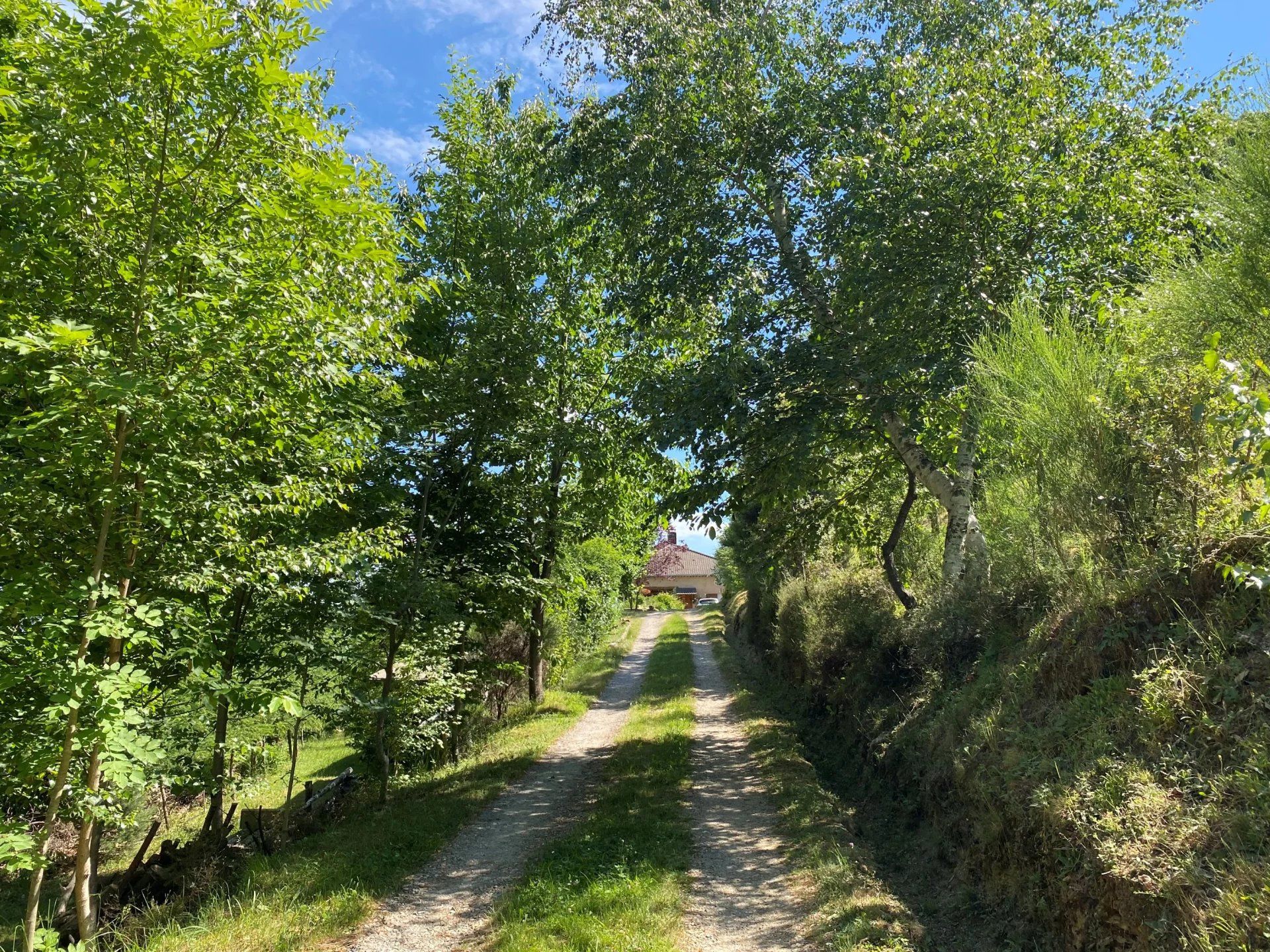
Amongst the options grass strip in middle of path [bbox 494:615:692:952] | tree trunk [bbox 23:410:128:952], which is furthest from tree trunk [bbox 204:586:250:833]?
grass strip in middle of path [bbox 494:615:692:952]

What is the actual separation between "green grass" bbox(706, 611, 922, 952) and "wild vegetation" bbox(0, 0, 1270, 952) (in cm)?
8

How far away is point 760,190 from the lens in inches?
461

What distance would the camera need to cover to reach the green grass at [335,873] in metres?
5.62

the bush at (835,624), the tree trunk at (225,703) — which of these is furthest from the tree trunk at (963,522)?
the tree trunk at (225,703)

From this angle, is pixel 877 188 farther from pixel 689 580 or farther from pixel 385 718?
pixel 689 580

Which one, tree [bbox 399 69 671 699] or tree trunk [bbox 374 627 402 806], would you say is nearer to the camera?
tree trunk [bbox 374 627 402 806]

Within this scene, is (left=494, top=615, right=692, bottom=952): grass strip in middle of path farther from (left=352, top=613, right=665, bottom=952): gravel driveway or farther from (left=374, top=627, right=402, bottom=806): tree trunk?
(left=374, top=627, right=402, bottom=806): tree trunk

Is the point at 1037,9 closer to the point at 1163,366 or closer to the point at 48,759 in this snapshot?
the point at 1163,366

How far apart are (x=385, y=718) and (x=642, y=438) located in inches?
221

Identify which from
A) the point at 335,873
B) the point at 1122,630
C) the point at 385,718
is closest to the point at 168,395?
the point at 335,873

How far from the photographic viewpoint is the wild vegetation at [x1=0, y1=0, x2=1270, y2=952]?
4.12 metres

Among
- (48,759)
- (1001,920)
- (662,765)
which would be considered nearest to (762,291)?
(662,765)

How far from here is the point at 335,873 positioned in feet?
23.0

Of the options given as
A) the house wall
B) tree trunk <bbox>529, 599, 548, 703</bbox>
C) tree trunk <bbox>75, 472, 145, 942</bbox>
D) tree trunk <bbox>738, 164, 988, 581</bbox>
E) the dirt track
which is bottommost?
the house wall
